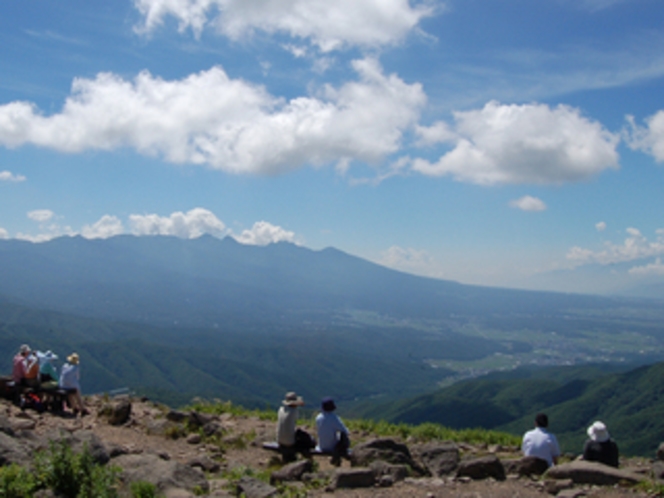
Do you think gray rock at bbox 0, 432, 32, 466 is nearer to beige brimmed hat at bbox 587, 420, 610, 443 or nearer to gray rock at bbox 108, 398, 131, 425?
gray rock at bbox 108, 398, 131, 425

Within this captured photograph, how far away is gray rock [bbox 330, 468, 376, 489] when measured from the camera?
916 cm

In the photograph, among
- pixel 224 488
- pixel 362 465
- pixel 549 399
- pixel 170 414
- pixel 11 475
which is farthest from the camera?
pixel 549 399

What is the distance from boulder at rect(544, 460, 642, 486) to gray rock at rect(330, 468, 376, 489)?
3.43m

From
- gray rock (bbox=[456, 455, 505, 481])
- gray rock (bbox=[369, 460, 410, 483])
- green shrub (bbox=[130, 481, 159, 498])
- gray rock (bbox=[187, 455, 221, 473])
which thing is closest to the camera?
green shrub (bbox=[130, 481, 159, 498])

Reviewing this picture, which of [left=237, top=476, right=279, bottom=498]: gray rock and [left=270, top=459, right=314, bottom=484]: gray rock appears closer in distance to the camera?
[left=237, top=476, right=279, bottom=498]: gray rock

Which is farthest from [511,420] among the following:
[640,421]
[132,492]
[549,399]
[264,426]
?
[132,492]

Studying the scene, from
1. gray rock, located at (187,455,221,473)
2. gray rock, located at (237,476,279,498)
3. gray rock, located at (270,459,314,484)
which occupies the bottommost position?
gray rock, located at (187,455,221,473)

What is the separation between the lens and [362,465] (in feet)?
36.5

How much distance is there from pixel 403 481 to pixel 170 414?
353 inches

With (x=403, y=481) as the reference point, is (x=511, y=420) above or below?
below

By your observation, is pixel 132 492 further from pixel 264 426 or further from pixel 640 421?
pixel 640 421

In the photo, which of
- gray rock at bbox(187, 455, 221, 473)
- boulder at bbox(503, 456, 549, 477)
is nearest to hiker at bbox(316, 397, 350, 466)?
gray rock at bbox(187, 455, 221, 473)

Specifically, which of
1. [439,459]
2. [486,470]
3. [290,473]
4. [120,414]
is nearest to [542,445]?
[486,470]

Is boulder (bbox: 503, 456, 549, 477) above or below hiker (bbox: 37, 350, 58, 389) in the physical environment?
below
